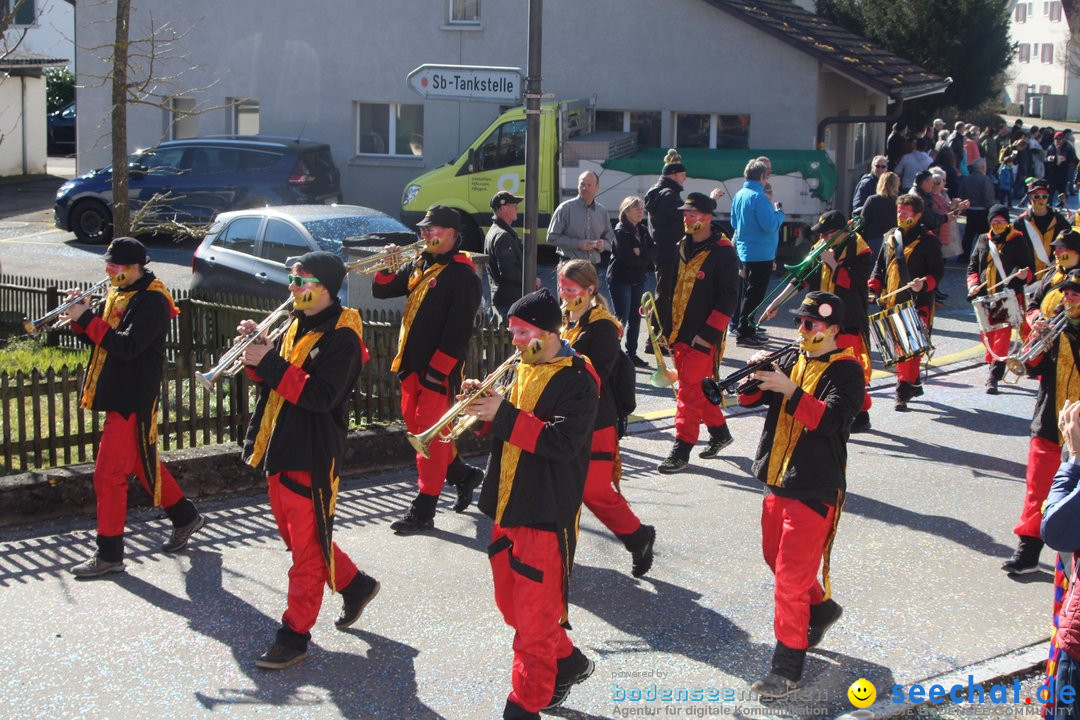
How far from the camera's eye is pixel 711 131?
20641 millimetres

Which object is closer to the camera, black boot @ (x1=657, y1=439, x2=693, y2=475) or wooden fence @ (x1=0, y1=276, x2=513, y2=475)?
wooden fence @ (x1=0, y1=276, x2=513, y2=475)

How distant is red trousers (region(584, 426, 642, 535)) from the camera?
22.0ft

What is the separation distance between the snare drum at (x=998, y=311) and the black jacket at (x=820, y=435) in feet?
16.7

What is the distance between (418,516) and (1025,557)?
3369 mm

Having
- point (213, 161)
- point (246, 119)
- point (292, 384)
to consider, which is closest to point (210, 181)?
point (213, 161)

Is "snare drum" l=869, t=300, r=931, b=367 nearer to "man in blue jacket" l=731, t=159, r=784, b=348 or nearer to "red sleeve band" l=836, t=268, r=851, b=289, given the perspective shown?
"red sleeve band" l=836, t=268, r=851, b=289

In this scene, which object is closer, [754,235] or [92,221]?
[754,235]

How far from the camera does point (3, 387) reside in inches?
314

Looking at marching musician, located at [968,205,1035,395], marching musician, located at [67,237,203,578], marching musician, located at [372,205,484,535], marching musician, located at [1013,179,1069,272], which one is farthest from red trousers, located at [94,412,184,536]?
marching musician, located at [1013,179,1069,272]

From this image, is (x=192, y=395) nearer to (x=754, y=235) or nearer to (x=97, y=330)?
(x=97, y=330)

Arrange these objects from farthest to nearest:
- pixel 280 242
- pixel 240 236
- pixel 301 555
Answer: pixel 240 236, pixel 280 242, pixel 301 555

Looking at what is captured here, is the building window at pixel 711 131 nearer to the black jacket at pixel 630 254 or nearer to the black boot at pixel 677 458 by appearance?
the black jacket at pixel 630 254

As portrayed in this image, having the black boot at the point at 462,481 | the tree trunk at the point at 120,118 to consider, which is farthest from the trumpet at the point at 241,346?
the tree trunk at the point at 120,118

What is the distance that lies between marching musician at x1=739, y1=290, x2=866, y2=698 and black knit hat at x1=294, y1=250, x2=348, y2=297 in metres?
1.89
